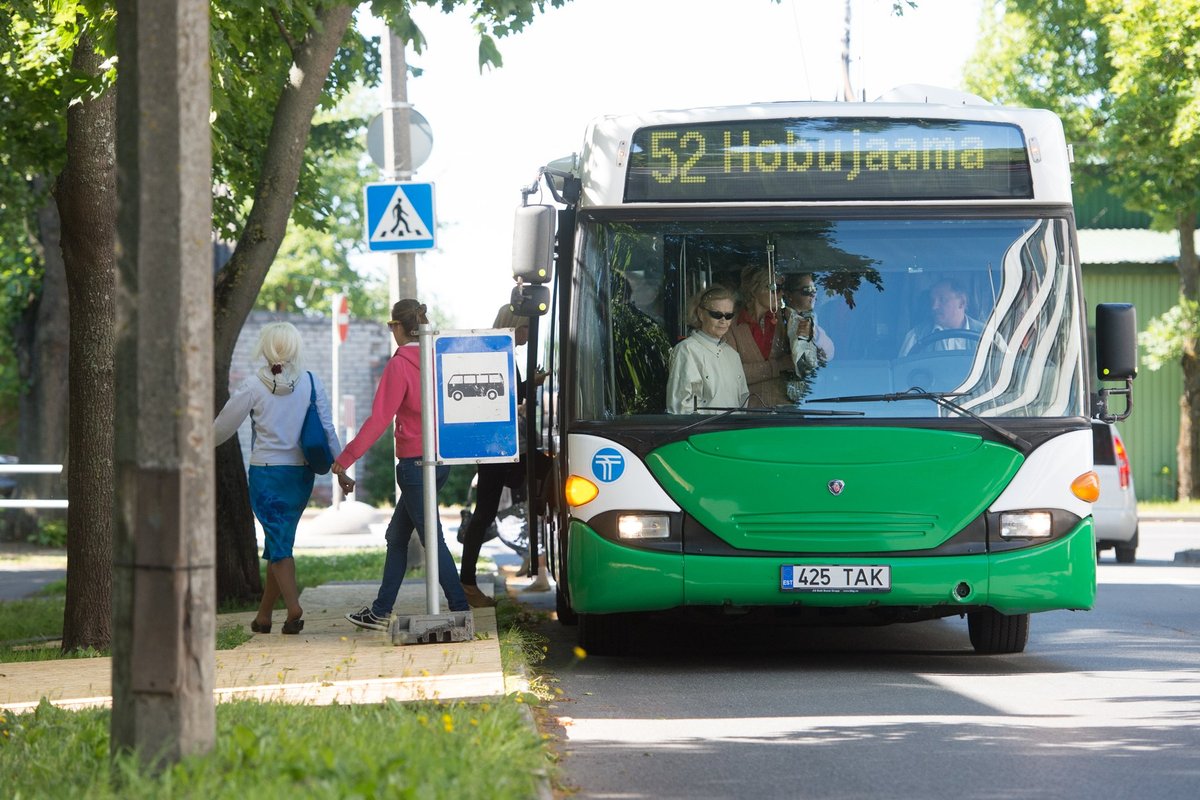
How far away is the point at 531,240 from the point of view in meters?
9.42

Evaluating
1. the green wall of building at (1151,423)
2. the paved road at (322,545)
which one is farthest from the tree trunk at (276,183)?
the green wall of building at (1151,423)

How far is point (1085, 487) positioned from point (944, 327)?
1093 mm

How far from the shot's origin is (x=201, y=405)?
5414 mm

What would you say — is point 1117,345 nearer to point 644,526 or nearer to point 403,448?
point 644,526

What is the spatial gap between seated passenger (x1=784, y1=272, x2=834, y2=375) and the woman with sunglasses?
30cm

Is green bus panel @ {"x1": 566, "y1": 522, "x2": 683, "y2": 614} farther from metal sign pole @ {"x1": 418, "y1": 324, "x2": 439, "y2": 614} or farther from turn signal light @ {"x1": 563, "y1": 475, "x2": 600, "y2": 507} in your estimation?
metal sign pole @ {"x1": 418, "y1": 324, "x2": 439, "y2": 614}

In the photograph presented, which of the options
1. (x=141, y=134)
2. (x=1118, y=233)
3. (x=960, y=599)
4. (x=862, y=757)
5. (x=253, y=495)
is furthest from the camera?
(x=1118, y=233)

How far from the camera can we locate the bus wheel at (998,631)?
10227 mm

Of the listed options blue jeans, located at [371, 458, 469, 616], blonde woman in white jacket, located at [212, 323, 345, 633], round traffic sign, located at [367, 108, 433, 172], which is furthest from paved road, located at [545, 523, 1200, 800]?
round traffic sign, located at [367, 108, 433, 172]

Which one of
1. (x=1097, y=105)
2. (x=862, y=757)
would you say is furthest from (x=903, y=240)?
(x=1097, y=105)

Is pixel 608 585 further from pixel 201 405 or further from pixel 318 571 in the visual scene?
pixel 318 571

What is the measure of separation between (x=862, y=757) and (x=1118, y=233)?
117 feet

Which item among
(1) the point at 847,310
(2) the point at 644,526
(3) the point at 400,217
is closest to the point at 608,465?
(2) the point at 644,526

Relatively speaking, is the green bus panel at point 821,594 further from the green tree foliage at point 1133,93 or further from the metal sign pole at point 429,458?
the green tree foliage at point 1133,93
